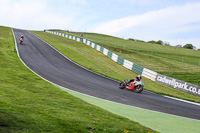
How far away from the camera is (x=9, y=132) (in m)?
4.66

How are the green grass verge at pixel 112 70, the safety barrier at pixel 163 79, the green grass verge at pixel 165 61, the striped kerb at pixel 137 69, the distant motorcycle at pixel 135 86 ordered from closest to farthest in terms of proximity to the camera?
the distant motorcycle at pixel 135 86 < the green grass verge at pixel 112 70 < the safety barrier at pixel 163 79 < the striped kerb at pixel 137 69 < the green grass verge at pixel 165 61

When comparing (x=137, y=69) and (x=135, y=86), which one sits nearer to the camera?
(x=135, y=86)

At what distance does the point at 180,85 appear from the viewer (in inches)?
926

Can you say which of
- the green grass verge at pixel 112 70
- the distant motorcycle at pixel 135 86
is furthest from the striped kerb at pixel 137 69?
the distant motorcycle at pixel 135 86

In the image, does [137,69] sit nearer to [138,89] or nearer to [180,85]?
[180,85]

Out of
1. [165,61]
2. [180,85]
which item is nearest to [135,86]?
[180,85]

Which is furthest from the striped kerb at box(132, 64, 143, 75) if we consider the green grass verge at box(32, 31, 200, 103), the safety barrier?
the green grass verge at box(32, 31, 200, 103)

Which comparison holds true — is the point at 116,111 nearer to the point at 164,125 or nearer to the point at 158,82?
the point at 164,125

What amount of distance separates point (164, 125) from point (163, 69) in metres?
24.7

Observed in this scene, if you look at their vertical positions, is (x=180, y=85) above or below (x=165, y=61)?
below

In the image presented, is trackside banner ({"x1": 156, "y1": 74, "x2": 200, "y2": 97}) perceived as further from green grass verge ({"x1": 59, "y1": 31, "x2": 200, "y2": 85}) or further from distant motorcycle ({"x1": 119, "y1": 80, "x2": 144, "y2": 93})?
distant motorcycle ({"x1": 119, "y1": 80, "x2": 144, "y2": 93})

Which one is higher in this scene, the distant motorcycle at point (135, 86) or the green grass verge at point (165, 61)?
the green grass verge at point (165, 61)

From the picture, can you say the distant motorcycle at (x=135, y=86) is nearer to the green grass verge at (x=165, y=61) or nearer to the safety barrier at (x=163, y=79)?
the safety barrier at (x=163, y=79)

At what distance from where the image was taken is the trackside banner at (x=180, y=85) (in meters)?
21.8
